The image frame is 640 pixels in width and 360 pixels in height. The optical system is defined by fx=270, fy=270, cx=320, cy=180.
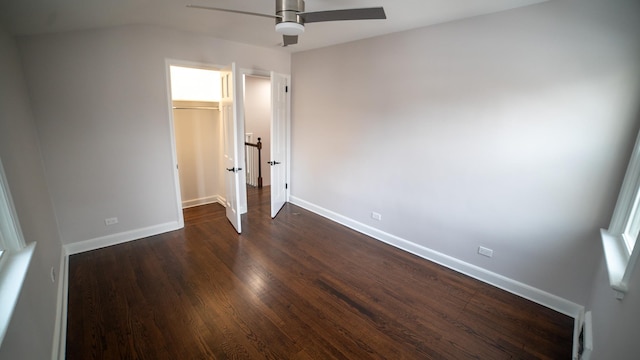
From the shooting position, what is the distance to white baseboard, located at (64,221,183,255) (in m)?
3.15

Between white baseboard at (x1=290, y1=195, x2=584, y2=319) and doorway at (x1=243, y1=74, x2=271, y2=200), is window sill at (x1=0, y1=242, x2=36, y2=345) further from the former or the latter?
doorway at (x1=243, y1=74, x2=271, y2=200)

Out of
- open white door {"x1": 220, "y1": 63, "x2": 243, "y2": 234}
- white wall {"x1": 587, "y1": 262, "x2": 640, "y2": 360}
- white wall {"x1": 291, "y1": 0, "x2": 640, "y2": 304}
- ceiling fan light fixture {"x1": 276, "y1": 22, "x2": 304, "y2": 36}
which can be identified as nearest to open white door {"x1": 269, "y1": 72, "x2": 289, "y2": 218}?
open white door {"x1": 220, "y1": 63, "x2": 243, "y2": 234}

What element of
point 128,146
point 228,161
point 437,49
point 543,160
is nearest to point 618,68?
point 543,160

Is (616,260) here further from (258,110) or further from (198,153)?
(258,110)

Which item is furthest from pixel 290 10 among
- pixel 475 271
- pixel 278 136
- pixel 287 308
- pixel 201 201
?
pixel 201 201

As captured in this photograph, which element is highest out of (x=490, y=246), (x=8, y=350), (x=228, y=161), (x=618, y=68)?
(x=618, y=68)

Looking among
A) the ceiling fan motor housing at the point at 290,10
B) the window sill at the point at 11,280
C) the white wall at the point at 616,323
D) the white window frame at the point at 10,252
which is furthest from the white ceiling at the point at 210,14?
the white wall at the point at 616,323

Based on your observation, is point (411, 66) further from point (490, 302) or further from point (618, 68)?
point (490, 302)

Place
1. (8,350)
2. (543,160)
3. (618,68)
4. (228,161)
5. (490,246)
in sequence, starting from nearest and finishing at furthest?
(8,350)
(618,68)
(543,160)
(490,246)
(228,161)

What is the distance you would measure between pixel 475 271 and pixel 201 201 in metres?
4.39

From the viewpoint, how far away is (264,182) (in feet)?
20.9

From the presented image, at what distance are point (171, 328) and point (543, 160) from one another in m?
3.41

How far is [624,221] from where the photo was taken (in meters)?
1.99

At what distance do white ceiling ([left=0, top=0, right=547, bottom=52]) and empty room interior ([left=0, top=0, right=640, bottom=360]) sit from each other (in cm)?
3
